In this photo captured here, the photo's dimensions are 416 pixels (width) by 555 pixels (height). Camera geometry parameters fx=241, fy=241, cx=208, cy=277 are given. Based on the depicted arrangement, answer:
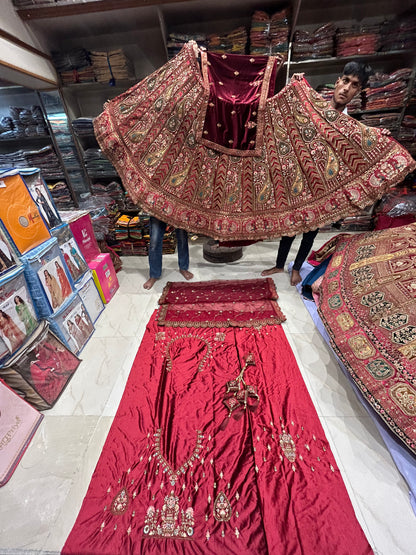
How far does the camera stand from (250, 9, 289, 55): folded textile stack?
2.08 metres

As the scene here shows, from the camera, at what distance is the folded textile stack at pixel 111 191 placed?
2777 mm

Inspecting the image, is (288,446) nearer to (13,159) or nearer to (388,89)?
(388,89)

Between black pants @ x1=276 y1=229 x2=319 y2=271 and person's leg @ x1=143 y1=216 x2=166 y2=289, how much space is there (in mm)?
995

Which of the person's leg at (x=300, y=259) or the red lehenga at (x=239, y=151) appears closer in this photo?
the red lehenga at (x=239, y=151)

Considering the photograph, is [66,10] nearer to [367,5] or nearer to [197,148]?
[197,148]

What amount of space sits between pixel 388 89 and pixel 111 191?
2.99 m

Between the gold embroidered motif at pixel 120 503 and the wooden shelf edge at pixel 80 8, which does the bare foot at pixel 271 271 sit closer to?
the gold embroidered motif at pixel 120 503

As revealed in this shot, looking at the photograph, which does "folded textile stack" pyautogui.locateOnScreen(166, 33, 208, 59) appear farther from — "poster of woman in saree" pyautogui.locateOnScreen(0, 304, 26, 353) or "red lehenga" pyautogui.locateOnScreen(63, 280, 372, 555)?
"red lehenga" pyautogui.locateOnScreen(63, 280, 372, 555)

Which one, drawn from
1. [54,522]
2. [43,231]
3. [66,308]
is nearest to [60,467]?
[54,522]

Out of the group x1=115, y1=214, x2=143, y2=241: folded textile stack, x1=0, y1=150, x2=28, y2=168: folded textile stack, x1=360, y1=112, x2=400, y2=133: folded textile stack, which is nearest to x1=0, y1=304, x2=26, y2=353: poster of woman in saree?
x1=115, y1=214, x2=143, y2=241: folded textile stack

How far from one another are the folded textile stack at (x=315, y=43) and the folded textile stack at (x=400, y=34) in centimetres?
46

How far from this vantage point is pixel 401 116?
2393 mm

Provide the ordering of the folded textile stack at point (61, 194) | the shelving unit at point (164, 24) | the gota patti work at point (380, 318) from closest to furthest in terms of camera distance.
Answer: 1. the gota patti work at point (380, 318)
2. the shelving unit at point (164, 24)
3. the folded textile stack at point (61, 194)

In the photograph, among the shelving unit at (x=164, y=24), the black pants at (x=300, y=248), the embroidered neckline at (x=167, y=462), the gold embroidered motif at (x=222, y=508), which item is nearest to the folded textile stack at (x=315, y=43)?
the shelving unit at (x=164, y=24)
